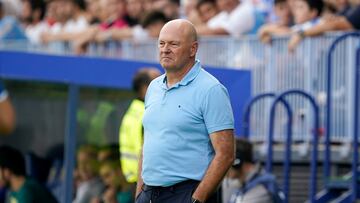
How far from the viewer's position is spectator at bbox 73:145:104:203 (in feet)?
38.6

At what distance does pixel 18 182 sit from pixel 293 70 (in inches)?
117

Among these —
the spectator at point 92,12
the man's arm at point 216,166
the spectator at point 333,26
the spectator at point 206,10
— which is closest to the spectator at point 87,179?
the spectator at point 333,26

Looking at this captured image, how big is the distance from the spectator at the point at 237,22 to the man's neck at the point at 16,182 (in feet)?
9.15

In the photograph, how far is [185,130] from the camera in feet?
21.1

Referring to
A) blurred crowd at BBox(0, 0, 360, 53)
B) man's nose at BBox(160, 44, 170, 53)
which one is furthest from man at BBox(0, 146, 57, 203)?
man's nose at BBox(160, 44, 170, 53)

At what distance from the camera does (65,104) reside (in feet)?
41.7

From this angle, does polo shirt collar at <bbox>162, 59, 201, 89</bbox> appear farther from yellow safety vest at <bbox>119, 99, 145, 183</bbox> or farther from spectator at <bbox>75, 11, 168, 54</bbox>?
spectator at <bbox>75, 11, 168, 54</bbox>

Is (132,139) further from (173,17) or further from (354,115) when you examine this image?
(173,17)

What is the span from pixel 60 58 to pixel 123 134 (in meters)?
1.43

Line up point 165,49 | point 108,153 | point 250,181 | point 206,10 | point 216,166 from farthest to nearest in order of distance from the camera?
point 206,10 < point 108,153 < point 250,181 < point 165,49 < point 216,166

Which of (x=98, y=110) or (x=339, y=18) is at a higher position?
(x=339, y=18)

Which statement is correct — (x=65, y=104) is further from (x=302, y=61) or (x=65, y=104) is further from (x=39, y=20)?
(x=39, y=20)

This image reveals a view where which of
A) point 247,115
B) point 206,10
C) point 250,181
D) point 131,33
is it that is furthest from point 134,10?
point 250,181

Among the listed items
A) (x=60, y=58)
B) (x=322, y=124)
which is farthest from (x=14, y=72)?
(x=322, y=124)
